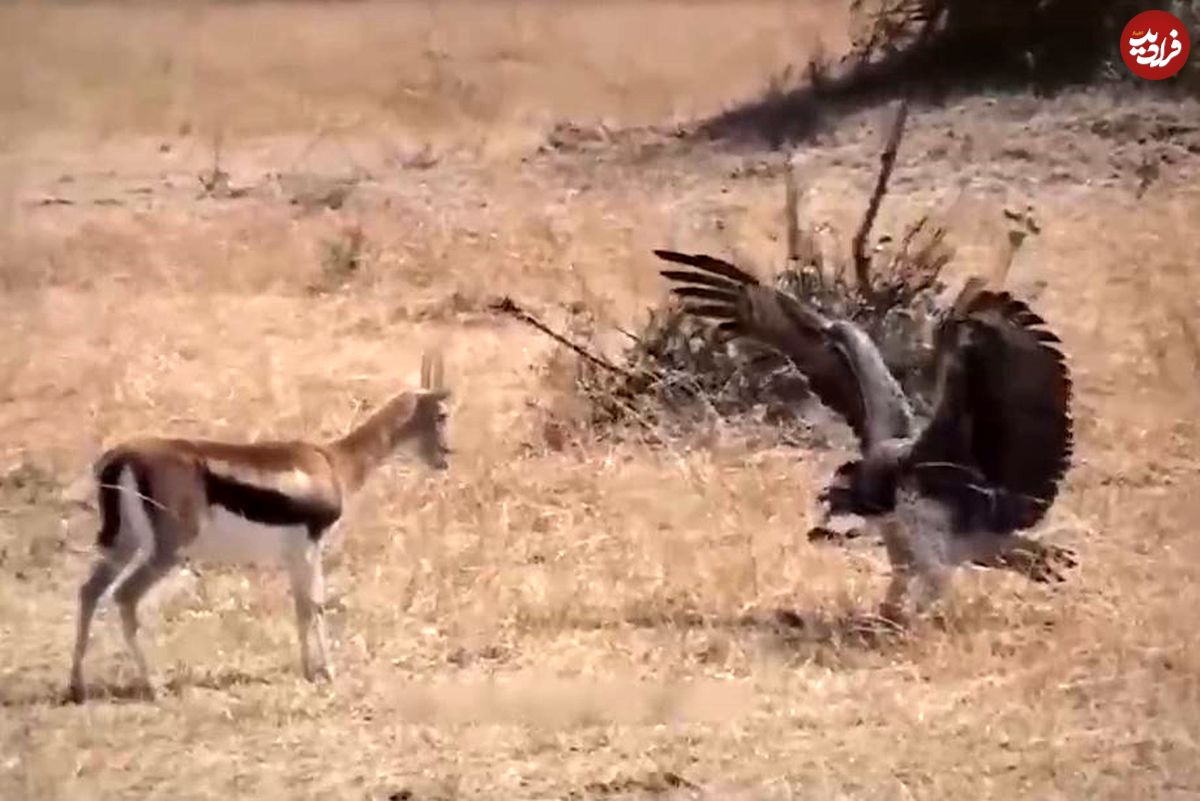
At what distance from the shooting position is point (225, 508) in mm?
1463

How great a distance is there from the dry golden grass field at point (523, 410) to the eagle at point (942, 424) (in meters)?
0.02

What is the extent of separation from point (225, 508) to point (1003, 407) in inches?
27.5

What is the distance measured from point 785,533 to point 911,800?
0.85ft

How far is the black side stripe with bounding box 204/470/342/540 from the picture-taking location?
1.46m

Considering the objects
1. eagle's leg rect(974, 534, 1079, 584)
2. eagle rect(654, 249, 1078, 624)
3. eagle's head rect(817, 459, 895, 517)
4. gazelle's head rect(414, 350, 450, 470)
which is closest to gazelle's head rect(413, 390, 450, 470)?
gazelle's head rect(414, 350, 450, 470)

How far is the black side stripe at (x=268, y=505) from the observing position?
1465 millimetres

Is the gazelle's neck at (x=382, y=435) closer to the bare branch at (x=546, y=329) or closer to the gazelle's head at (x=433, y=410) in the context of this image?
the gazelle's head at (x=433, y=410)

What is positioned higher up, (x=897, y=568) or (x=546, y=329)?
(x=546, y=329)

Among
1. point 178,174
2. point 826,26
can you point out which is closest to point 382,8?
point 178,174

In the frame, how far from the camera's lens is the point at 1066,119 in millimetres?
1573

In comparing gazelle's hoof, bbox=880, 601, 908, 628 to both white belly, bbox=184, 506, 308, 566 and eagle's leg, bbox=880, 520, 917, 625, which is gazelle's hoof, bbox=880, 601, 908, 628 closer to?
eagle's leg, bbox=880, 520, 917, 625

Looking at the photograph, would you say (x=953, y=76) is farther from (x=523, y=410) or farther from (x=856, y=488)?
(x=523, y=410)

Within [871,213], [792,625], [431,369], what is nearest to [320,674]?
[431,369]

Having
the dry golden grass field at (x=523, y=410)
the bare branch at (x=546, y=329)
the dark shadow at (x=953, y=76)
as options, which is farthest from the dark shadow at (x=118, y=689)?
the dark shadow at (x=953, y=76)
